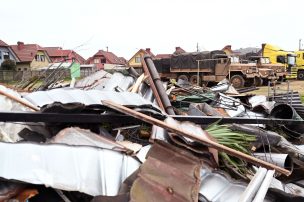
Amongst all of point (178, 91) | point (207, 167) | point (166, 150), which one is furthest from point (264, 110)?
point (166, 150)

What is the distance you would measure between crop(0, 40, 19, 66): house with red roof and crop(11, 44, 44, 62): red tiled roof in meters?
0.68

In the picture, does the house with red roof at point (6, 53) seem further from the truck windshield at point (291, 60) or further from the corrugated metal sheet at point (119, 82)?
the corrugated metal sheet at point (119, 82)

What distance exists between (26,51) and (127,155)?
50.1 metres

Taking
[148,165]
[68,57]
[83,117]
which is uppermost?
[68,57]

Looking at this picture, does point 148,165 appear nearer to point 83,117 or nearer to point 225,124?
point 83,117

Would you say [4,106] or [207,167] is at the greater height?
[4,106]

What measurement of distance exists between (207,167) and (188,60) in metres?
18.6

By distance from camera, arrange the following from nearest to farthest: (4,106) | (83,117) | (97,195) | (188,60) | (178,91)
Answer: (97,195) → (83,117) → (4,106) → (178,91) → (188,60)

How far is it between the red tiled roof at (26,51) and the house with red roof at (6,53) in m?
0.68

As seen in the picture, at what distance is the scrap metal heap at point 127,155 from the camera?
2.64m

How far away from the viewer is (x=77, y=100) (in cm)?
365

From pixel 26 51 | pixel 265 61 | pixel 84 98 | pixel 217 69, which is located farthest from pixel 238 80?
pixel 26 51

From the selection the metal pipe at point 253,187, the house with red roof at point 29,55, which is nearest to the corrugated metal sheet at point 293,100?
the metal pipe at point 253,187

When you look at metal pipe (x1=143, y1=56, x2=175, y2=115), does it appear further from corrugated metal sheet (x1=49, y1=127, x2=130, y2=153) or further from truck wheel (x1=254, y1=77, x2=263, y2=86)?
truck wheel (x1=254, y1=77, x2=263, y2=86)
